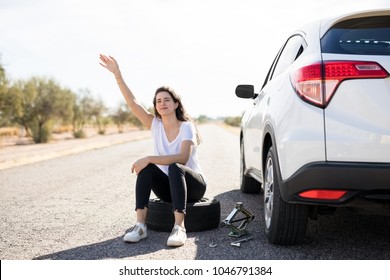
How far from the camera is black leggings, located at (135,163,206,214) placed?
175 inches

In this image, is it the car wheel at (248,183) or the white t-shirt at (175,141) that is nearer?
the white t-shirt at (175,141)

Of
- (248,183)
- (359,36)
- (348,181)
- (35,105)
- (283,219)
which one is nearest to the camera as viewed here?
(348,181)

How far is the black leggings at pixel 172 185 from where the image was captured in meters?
4.46

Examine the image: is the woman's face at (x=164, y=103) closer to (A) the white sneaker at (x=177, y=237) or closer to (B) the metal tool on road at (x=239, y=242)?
(A) the white sneaker at (x=177, y=237)

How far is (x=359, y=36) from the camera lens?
346 cm

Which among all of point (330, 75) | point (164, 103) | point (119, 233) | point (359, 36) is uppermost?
point (359, 36)

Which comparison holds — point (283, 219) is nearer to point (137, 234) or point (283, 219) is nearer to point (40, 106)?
point (137, 234)

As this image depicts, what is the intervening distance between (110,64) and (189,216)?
1.86 metres

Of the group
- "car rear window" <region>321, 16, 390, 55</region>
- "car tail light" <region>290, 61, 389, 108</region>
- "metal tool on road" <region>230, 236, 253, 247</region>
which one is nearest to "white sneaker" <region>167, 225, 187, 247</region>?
"metal tool on road" <region>230, 236, 253, 247</region>

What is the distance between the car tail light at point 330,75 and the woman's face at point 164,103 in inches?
72.7

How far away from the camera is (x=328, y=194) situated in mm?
3324

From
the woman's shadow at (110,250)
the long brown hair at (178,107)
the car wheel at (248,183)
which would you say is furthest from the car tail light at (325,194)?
the car wheel at (248,183)

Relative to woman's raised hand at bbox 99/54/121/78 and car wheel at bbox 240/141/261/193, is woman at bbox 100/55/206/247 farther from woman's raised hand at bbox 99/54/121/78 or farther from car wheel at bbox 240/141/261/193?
car wheel at bbox 240/141/261/193

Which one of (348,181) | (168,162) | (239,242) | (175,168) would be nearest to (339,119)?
(348,181)
